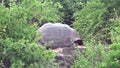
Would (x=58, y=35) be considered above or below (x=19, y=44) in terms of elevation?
below

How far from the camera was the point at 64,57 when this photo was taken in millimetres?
10328

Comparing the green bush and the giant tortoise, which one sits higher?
the green bush

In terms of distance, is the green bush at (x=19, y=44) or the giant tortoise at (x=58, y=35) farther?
the giant tortoise at (x=58, y=35)

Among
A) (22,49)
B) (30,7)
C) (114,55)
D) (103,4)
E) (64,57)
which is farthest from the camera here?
(103,4)

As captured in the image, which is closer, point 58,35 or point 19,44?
point 19,44

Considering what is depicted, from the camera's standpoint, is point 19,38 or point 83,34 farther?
point 83,34

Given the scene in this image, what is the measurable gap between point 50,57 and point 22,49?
1.89ft

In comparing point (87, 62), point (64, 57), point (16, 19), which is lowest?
point (64, 57)

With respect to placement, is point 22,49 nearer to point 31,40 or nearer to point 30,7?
point 31,40

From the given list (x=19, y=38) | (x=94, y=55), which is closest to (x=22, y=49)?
(x=19, y=38)

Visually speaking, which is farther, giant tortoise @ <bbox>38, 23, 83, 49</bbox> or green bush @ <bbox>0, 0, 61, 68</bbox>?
giant tortoise @ <bbox>38, 23, 83, 49</bbox>

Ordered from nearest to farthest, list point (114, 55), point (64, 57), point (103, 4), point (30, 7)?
point (114, 55)
point (30, 7)
point (64, 57)
point (103, 4)

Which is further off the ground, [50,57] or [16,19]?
[16,19]

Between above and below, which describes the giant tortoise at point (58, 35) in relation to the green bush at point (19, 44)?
below
